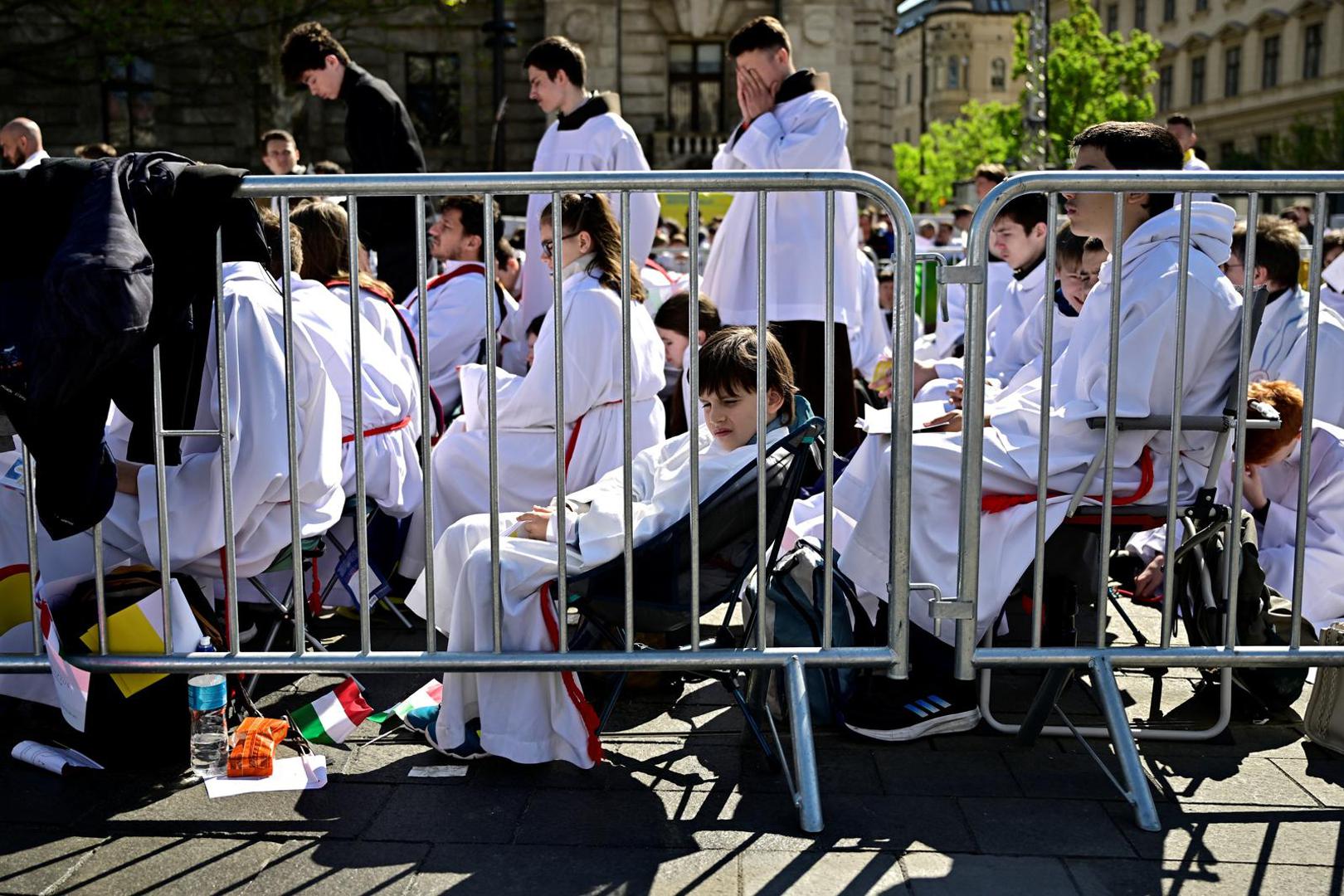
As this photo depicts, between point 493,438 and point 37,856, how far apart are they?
147 centimetres

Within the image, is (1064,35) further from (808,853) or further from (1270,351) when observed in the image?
(808,853)

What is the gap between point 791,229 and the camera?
21.4 ft

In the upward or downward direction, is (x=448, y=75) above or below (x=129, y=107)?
above

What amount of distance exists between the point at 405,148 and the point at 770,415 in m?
4.51

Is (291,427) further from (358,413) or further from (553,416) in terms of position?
(553,416)

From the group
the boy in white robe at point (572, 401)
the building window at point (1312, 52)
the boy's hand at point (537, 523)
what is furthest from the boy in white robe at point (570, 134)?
the building window at point (1312, 52)

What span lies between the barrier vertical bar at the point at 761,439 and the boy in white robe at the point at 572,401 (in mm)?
1313

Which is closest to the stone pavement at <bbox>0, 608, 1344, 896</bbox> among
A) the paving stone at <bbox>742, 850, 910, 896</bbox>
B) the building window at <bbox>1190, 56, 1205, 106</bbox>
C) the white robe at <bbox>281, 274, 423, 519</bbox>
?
the paving stone at <bbox>742, 850, 910, 896</bbox>

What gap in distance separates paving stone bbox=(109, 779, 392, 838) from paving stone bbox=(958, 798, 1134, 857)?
1.53 metres

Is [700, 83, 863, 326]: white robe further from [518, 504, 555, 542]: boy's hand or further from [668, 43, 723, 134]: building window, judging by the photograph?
[668, 43, 723, 134]: building window

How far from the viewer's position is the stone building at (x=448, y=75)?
27875 mm

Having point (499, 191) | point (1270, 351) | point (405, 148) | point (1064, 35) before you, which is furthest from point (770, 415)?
point (1064, 35)

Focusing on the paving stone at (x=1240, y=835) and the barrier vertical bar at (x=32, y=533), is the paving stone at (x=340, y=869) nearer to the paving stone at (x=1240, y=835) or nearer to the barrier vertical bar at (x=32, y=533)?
the barrier vertical bar at (x=32, y=533)

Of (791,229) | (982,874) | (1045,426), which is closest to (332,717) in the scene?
(982,874)
